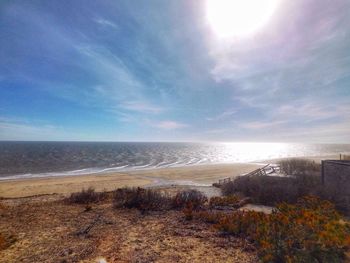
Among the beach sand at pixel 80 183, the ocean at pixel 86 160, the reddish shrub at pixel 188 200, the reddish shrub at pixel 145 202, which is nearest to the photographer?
the reddish shrub at pixel 145 202

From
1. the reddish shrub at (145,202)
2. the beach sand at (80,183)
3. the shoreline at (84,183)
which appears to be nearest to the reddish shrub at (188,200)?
the reddish shrub at (145,202)

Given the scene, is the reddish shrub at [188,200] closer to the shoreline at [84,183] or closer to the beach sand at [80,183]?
the shoreline at [84,183]

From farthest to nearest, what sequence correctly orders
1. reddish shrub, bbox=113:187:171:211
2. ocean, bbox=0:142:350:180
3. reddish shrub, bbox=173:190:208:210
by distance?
ocean, bbox=0:142:350:180 < reddish shrub, bbox=173:190:208:210 < reddish shrub, bbox=113:187:171:211

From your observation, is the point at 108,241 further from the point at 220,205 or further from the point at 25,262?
the point at 220,205

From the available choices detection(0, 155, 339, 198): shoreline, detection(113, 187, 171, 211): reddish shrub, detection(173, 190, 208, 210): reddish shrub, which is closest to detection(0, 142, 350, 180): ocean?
detection(0, 155, 339, 198): shoreline

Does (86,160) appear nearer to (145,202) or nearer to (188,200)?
(145,202)

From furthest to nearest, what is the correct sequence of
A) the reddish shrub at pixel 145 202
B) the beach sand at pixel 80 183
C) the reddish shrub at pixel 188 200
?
the beach sand at pixel 80 183
the reddish shrub at pixel 188 200
the reddish shrub at pixel 145 202

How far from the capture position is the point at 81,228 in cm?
789

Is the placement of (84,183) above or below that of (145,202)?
below

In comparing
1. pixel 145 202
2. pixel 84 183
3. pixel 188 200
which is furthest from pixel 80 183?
pixel 188 200

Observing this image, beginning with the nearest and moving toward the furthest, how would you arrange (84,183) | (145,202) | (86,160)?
(145,202)
(84,183)
(86,160)

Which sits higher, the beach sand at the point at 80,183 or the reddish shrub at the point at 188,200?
the reddish shrub at the point at 188,200

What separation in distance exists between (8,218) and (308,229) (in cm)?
1094

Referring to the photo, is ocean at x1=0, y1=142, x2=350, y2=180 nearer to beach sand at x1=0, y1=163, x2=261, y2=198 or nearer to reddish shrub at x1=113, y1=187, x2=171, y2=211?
beach sand at x1=0, y1=163, x2=261, y2=198
